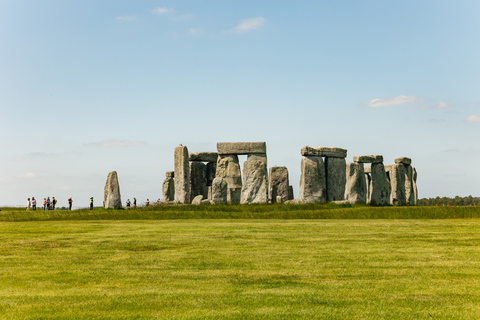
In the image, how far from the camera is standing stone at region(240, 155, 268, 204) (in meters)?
28.1

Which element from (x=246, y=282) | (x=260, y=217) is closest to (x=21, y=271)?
(x=246, y=282)

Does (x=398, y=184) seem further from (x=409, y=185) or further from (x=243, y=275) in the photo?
(x=243, y=275)

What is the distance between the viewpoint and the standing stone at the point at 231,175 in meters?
28.7

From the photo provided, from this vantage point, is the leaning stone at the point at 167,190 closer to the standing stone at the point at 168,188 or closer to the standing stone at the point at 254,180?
the standing stone at the point at 168,188

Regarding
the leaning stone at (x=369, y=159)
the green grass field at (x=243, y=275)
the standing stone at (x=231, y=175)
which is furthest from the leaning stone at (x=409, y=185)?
A: the green grass field at (x=243, y=275)

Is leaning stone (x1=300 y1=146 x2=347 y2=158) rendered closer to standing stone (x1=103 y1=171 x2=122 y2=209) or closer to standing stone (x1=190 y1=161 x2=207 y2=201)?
standing stone (x1=190 y1=161 x2=207 y2=201)

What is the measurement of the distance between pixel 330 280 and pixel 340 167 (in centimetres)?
2083

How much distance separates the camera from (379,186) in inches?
1139

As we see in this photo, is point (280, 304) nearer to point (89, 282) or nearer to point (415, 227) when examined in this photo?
point (89, 282)

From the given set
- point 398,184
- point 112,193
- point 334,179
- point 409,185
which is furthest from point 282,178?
point 112,193

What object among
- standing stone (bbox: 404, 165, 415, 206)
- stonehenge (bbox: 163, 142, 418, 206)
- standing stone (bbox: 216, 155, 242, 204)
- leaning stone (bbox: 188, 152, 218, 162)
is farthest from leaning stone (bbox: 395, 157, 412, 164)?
leaning stone (bbox: 188, 152, 218, 162)

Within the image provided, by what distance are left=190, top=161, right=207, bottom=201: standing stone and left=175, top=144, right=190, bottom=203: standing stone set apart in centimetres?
338

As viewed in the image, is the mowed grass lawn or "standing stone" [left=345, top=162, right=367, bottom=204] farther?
"standing stone" [left=345, top=162, right=367, bottom=204]

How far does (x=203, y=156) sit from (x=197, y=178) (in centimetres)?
144
